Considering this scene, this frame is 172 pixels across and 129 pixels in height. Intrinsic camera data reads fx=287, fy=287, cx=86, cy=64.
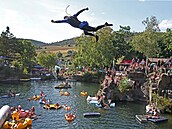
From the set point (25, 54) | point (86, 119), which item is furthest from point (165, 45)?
point (86, 119)

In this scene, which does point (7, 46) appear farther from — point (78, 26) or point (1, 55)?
point (78, 26)

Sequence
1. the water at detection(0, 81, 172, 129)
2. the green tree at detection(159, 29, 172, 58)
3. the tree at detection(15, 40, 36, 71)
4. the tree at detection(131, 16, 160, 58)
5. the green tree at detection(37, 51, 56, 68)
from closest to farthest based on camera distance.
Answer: the water at detection(0, 81, 172, 129) < the tree at detection(131, 16, 160, 58) < the green tree at detection(159, 29, 172, 58) < the tree at detection(15, 40, 36, 71) < the green tree at detection(37, 51, 56, 68)

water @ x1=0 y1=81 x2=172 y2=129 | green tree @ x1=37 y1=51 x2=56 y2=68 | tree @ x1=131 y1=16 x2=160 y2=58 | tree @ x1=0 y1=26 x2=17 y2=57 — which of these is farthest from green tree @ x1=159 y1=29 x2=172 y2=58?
tree @ x1=0 y1=26 x2=17 y2=57

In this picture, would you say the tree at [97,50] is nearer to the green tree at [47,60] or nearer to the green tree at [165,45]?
the green tree at [165,45]

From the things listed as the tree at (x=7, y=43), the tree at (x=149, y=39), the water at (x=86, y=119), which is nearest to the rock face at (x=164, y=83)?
the water at (x=86, y=119)

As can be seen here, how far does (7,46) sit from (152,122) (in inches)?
2805

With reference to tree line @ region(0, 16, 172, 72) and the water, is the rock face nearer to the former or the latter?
the water

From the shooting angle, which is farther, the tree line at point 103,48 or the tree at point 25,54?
the tree at point 25,54

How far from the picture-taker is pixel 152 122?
36.2 metres

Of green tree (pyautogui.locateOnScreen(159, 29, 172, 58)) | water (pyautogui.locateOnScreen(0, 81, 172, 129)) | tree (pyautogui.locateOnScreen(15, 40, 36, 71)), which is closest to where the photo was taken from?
water (pyautogui.locateOnScreen(0, 81, 172, 129))

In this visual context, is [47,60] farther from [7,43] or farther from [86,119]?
[86,119]

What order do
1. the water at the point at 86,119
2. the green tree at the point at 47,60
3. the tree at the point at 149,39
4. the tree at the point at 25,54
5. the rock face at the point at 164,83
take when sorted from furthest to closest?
the green tree at the point at 47,60 → the tree at the point at 25,54 → the tree at the point at 149,39 → the rock face at the point at 164,83 → the water at the point at 86,119

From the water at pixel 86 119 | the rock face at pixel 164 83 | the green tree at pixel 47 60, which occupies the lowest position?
the water at pixel 86 119

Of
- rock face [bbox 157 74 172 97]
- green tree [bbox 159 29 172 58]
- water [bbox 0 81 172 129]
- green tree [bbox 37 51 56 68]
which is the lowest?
water [bbox 0 81 172 129]
